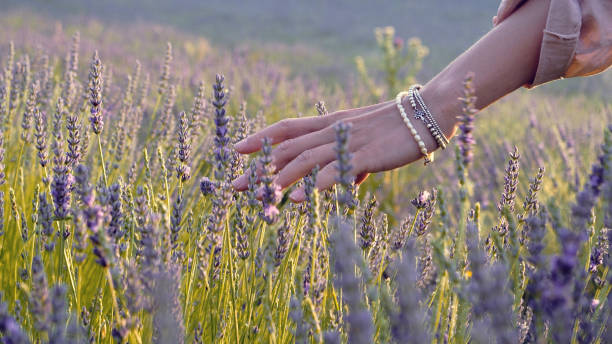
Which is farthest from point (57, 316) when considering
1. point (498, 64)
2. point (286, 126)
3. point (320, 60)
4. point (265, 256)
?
point (320, 60)

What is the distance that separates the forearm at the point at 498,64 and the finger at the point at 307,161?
37 centimetres

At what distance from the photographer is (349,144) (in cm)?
163

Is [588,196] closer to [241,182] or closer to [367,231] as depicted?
[367,231]

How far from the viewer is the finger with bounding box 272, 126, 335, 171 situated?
1707mm

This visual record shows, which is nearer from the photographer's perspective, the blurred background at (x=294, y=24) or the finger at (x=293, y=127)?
the finger at (x=293, y=127)

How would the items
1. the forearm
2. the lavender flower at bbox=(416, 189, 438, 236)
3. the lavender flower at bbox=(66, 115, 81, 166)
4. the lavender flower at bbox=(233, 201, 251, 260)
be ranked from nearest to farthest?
the lavender flower at bbox=(233, 201, 251, 260)
the lavender flower at bbox=(66, 115, 81, 166)
the lavender flower at bbox=(416, 189, 438, 236)
the forearm

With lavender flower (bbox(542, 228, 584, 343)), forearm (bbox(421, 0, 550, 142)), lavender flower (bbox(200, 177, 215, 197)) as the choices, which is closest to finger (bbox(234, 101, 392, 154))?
forearm (bbox(421, 0, 550, 142))

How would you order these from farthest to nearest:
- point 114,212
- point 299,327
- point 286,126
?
1. point 286,126
2. point 114,212
3. point 299,327

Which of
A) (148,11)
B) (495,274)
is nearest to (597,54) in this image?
(495,274)

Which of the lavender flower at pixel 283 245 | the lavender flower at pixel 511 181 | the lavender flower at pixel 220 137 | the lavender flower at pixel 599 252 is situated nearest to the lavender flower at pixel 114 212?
the lavender flower at pixel 220 137

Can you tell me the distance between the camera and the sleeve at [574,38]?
160cm

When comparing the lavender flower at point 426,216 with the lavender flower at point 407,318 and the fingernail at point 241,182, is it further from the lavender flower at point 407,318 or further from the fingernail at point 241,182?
the lavender flower at point 407,318

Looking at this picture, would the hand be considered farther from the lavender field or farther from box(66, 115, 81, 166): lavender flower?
box(66, 115, 81, 166): lavender flower

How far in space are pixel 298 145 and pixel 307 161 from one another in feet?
0.45
